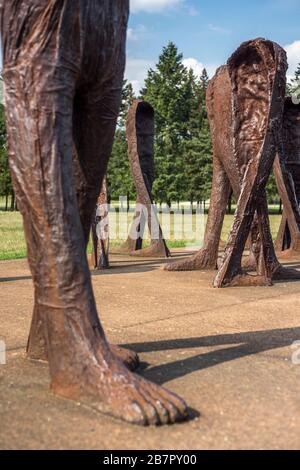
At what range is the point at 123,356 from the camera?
2.92 m

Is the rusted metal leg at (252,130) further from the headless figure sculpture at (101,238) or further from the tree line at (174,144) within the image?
the tree line at (174,144)

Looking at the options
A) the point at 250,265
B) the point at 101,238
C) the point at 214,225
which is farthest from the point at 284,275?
the point at 101,238

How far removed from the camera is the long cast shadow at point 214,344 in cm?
295

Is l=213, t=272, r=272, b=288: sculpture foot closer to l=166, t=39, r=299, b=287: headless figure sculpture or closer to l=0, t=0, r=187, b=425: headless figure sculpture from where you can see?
l=166, t=39, r=299, b=287: headless figure sculpture

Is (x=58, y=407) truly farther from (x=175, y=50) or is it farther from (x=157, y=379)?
(x=175, y=50)

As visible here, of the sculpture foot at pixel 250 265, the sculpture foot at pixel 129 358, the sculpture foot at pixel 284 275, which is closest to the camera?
the sculpture foot at pixel 129 358

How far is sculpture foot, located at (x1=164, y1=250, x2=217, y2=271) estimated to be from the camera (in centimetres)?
710

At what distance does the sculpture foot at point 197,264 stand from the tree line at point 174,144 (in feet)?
117

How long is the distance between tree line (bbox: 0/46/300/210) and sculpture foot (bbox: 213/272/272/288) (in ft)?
122

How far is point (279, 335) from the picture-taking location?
379 centimetres

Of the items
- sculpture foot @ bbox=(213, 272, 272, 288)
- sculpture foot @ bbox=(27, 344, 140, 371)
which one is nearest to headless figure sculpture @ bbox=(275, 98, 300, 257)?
sculpture foot @ bbox=(213, 272, 272, 288)

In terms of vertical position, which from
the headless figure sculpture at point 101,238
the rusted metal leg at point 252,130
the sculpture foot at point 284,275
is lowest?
the sculpture foot at point 284,275

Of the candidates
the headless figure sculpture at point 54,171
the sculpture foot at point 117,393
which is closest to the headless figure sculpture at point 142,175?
the headless figure sculpture at point 54,171

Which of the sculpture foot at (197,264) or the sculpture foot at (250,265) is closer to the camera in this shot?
the sculpture foot at (250,265)
